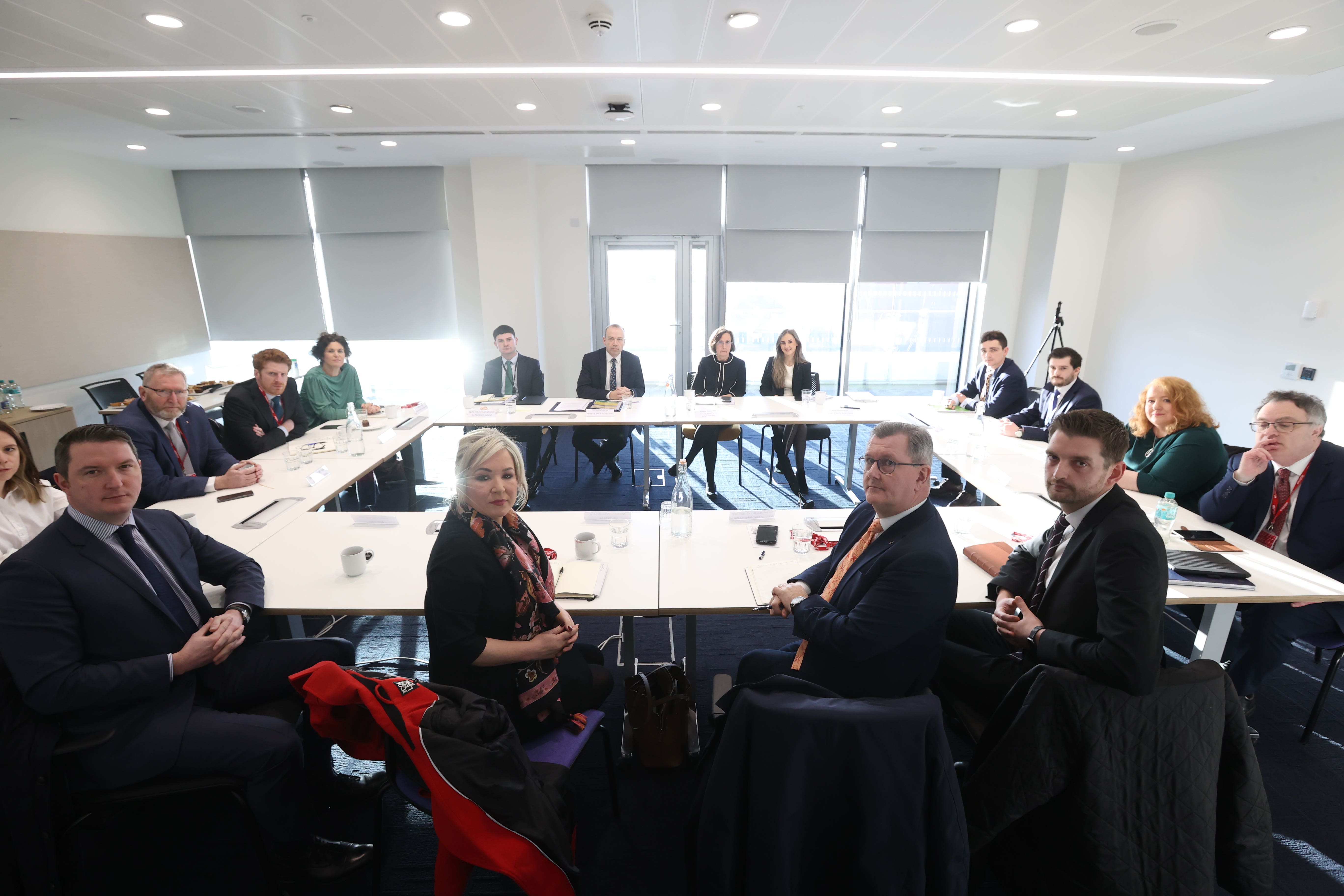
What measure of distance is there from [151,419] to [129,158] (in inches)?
212

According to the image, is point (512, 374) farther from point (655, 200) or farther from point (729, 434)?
point (655, 200)

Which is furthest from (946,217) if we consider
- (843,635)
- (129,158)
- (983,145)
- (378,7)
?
(129,158)

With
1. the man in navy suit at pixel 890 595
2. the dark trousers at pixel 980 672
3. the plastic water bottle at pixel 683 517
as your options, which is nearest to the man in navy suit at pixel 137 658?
the plastic water bottle at pixel 683 517

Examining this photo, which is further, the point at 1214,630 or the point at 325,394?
the point at 325,394

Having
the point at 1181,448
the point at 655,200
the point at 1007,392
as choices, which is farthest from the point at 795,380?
the point at 655,200

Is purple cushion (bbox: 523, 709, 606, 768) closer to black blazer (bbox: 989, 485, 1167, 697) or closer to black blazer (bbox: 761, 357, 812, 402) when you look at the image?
black blazer (bbox: 989, 485, 1167, 697)

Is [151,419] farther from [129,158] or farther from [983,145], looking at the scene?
[983,145]

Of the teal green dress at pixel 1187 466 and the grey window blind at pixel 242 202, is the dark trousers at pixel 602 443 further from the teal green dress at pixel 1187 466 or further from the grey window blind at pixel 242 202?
the grey window blind at pixel 242 202

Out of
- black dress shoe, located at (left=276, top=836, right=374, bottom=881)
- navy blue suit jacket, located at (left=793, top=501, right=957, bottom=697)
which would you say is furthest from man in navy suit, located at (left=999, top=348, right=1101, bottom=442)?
black dress shoe, located at (left=276, top=836, right=374, bottom=881)

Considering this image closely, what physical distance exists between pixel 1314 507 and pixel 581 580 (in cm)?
305

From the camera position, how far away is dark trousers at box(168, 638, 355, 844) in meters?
1.75

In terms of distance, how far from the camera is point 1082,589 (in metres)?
1.80

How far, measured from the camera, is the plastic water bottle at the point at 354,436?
384cm

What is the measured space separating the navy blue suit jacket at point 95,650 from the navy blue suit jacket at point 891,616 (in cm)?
190
